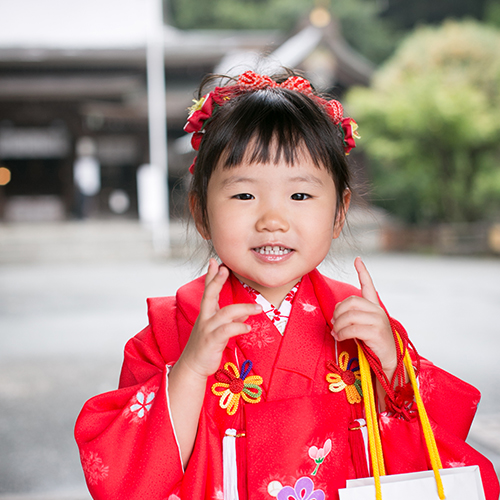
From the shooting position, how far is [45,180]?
17688 mm

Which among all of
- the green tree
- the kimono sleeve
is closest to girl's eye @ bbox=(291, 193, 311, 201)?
the kimono sleeve

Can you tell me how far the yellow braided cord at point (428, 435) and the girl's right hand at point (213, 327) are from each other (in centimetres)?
36

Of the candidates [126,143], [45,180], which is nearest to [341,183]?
[126,143]

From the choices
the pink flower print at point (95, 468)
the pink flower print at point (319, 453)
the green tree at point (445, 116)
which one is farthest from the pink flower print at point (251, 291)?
the green tree at point (445, 116)

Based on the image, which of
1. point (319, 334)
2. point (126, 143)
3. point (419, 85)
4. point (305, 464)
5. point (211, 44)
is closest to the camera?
point (305, 464)

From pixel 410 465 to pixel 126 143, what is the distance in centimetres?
1679

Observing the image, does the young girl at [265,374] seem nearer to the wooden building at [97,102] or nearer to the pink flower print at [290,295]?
the pink flower print at [290,295]

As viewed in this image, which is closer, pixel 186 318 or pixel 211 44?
pixel 186 318

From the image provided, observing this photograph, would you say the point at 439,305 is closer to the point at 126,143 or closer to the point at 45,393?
the point at 45,393

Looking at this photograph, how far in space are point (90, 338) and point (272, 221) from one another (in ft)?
13.4

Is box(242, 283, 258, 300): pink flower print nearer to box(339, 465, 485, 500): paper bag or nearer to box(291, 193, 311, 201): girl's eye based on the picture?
box(291, 193, 311, 201): girl's eye

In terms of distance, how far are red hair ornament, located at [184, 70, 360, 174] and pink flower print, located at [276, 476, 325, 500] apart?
729 mm

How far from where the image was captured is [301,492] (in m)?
1.07

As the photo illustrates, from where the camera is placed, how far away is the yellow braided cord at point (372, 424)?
102 centimetres
